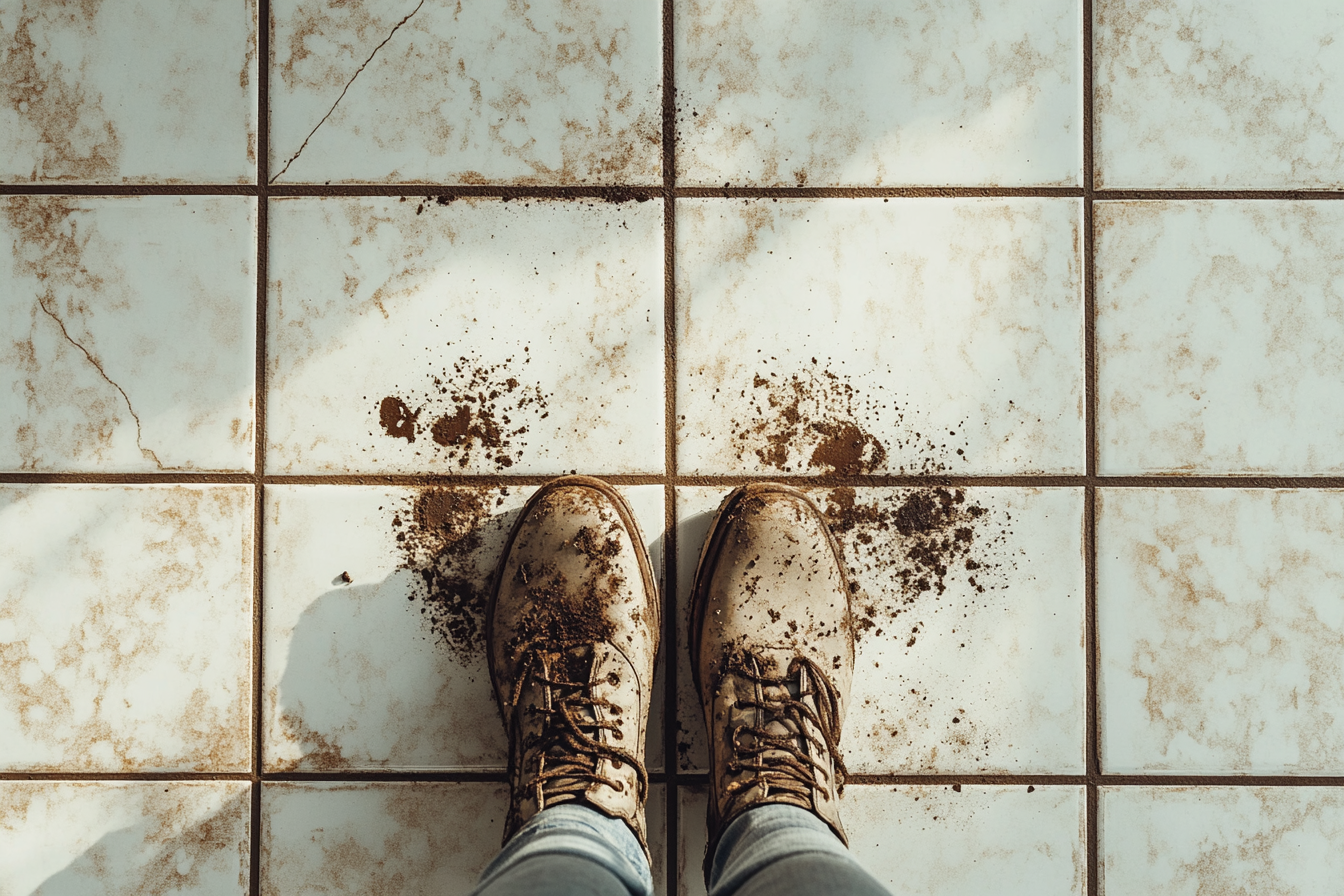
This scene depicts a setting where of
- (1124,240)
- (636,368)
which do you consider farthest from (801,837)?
(1124,240)

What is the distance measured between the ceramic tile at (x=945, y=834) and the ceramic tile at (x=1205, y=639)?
14 cm

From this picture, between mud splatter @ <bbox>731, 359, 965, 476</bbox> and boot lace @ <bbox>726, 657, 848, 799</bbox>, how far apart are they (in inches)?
10.0

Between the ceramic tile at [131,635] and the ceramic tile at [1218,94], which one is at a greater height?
the ceramic tile at [1218,94]

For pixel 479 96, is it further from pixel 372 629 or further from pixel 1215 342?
pixel 1215 342

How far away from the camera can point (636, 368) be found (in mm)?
1025

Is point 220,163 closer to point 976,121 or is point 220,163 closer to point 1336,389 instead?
point 976,121

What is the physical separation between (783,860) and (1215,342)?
0.84 metres

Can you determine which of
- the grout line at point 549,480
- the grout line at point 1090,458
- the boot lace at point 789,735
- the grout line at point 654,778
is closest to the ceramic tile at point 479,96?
the grout line at point 549,480

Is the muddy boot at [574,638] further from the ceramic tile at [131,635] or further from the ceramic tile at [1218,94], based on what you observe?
the ceramic tile at [1218,94]

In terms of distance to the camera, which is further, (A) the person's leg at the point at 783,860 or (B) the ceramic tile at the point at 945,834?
(B) the ceramic tile at the point at 945,834

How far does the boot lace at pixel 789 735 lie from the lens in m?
0.95

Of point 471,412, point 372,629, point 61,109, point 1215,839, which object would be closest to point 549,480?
point 471,412

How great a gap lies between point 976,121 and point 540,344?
630 mm

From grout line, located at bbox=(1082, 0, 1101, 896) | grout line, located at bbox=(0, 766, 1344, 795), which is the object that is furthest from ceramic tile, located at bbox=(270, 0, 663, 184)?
grout line, located at bbox=(0, 766, 1344, 795)
